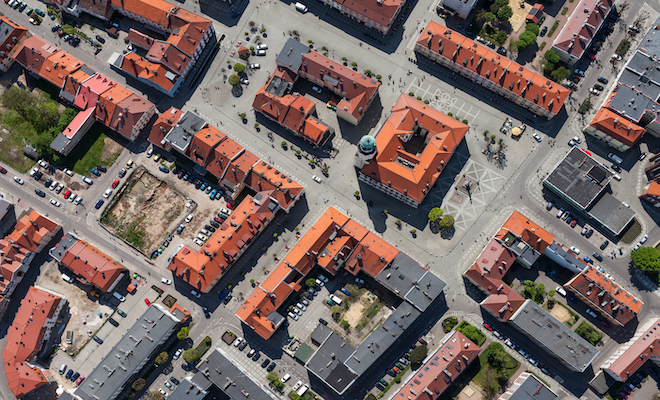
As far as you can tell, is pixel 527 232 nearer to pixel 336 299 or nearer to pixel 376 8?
pixel 336 299

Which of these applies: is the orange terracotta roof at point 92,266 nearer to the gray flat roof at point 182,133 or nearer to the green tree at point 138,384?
the green tree at point 138,384

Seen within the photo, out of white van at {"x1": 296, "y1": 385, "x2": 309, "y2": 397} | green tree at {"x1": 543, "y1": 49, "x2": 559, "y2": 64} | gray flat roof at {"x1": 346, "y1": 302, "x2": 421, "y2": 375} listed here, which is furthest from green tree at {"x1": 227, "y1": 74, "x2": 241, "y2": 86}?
green tree at {"x1": 543, "y1": 49, "x2": 559, "y2": 64}

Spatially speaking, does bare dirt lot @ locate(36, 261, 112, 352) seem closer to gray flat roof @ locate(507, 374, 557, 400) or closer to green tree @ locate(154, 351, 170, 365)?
green tree @ locate(154, 351, 170, 365)

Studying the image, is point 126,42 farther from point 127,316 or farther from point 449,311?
point 449,311

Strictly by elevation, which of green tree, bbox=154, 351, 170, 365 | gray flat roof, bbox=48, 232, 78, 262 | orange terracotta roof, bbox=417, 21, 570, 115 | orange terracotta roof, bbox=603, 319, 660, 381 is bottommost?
green tree, bbox=154, 351, 170, 365

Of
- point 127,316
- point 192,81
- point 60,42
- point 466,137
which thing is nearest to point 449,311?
point 466,137
